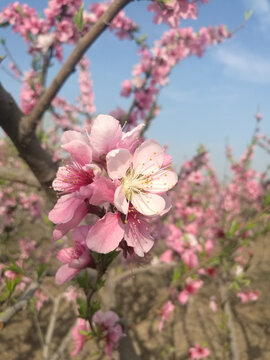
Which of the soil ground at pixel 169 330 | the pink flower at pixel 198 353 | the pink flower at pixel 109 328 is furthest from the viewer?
the soil ground at pixel 169 330

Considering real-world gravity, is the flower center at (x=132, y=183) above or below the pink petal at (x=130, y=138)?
below

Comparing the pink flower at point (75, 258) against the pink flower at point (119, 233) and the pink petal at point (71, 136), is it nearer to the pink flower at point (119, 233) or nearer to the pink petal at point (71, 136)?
the pink flower at point (119, 233)

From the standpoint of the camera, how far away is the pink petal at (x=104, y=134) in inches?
26.2

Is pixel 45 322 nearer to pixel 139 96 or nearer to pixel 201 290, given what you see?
pixel 201 290

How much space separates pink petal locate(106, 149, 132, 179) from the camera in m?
0.64

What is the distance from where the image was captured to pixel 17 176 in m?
1.63

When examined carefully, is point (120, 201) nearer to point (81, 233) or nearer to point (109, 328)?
point (81, 233)

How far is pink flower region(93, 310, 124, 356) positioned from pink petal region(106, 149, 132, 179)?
99 cm

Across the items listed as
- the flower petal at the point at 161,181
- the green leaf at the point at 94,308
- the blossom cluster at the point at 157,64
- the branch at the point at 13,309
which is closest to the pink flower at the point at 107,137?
the flower petal at the point at 161,181

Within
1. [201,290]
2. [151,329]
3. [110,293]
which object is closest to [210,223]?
[201,290]

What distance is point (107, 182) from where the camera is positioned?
2.12 feet

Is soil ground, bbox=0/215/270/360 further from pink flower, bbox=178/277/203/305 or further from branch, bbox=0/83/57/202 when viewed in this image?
branch, bbox=0/83/57/202

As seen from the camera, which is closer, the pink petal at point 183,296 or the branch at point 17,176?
the branch at point 17,176

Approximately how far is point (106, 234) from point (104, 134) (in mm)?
256
